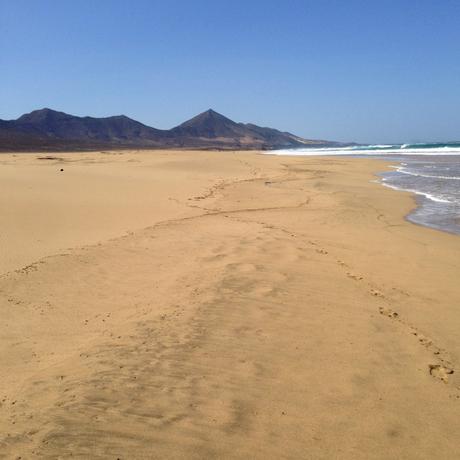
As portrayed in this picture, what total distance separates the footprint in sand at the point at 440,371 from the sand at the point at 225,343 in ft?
0.04

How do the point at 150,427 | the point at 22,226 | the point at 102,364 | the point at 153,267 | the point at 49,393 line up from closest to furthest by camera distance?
the point at 150,427 → the point at 49,393 → the point at 102,364 → the point at 153,267 → the point at 22,226

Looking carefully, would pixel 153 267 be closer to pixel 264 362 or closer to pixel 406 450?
pixel 264 362

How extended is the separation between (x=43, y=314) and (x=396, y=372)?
3.65m

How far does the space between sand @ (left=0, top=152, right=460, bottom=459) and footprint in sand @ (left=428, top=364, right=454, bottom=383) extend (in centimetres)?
1

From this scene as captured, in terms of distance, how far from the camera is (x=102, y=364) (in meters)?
3.56

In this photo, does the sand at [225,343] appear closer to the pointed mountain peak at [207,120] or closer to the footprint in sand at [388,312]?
the footprint in sand at [388,312]

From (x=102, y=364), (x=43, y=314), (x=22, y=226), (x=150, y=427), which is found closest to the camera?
(x=150, y=427)

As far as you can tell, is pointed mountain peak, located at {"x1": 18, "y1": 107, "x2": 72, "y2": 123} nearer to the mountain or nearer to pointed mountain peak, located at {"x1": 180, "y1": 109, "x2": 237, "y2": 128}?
the mountain

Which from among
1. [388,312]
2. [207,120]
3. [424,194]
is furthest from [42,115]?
[388,312]

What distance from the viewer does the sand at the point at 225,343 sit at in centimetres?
283

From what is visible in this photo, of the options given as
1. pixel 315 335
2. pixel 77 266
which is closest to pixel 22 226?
pixel 77 266

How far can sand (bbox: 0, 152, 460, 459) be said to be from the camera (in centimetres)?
283

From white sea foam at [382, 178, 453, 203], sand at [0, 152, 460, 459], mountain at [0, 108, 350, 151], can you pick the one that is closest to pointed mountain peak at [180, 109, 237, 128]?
mountain at [0, 108, 350, 151]

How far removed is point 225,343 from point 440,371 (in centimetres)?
197
